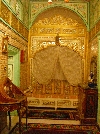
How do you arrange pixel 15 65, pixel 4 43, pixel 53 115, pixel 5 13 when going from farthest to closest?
1. pixel 53 115
2. pixel 15 65
3. pixel 5 13
4. pixel 4 43

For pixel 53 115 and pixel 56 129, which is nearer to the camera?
pixel 56 129

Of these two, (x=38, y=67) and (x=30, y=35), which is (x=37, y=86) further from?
(x=30, y=35)

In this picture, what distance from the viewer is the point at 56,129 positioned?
5.64 m

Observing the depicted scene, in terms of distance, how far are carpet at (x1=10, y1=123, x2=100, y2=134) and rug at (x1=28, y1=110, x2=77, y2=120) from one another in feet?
2.98

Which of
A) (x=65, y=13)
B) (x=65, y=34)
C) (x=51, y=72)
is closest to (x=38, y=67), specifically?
(x=51, y=72)

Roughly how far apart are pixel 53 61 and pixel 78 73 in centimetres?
115

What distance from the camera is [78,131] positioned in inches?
217

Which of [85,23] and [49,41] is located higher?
[85,23]

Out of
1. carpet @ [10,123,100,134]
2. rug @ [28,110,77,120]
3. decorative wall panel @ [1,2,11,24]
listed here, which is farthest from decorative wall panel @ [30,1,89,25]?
carpet @ [10,123,100,134]

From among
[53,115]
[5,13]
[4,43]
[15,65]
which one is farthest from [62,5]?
[53,115]

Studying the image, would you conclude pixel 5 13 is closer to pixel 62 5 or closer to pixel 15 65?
pixel 15 65

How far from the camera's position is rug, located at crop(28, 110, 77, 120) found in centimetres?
697

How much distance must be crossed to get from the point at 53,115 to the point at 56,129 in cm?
166

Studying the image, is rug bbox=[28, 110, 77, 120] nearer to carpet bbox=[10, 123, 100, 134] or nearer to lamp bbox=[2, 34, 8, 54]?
carpet bbox=[10, 123, 100, 134]
